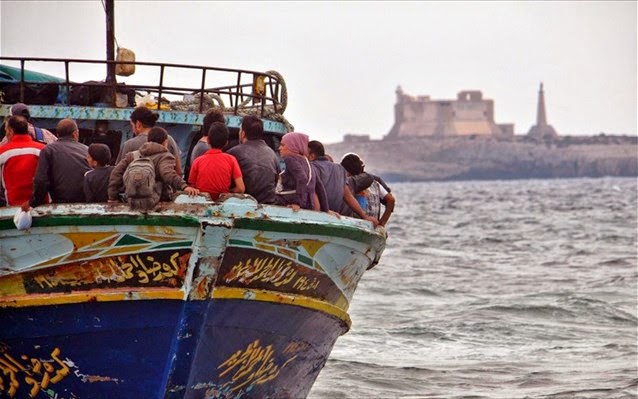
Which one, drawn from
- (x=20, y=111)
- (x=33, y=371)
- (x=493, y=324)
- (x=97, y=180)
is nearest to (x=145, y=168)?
(x=97, y=180)

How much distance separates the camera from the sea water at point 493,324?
16766 millimetres

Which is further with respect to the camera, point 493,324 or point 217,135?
point 493,324

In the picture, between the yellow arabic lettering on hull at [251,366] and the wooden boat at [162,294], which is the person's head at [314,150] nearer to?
the wooden boat at [162,294]

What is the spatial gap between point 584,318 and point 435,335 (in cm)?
311

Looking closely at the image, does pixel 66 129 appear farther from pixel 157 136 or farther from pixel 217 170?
pixel 217 170

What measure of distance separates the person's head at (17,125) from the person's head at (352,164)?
10.1ft

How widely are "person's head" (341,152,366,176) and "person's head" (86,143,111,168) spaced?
2722mm

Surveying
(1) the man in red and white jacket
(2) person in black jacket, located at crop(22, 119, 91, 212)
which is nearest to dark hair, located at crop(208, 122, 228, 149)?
(2) person in black jacket, located at crop(22, 119, 91, 212)

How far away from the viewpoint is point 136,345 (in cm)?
1121

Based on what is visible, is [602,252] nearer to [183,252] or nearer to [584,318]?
[584,318]

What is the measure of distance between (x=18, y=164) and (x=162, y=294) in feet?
4.96

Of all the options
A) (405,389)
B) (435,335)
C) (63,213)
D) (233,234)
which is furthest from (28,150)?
(435,335)

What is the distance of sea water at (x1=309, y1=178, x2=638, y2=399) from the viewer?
16766 millimetres

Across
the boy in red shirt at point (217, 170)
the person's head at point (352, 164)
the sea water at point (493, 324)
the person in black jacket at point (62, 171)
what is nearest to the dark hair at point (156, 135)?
the boy in red shirt at point (217, 170)
